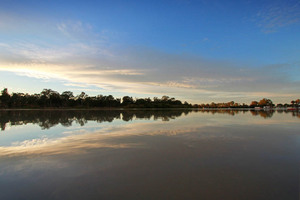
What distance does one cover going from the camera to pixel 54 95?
11338cm

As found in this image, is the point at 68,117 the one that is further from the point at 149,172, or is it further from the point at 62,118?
the point at 149,172

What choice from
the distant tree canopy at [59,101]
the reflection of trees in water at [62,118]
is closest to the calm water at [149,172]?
the reflection of trees in water at [62,118]

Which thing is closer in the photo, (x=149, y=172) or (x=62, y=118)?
(x=149, y=172)

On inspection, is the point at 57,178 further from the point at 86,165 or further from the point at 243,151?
the point at 243,151

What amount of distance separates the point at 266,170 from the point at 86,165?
242 inches

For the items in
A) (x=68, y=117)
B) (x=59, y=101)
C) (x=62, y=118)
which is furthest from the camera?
(x=59, y=101)

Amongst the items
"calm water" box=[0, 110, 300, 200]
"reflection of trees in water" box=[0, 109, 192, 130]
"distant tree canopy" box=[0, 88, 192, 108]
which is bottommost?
"calm water" box=[0, 110, 300, 200]

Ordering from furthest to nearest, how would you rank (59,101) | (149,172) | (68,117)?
(59,101) < (68,117) < (149,172)

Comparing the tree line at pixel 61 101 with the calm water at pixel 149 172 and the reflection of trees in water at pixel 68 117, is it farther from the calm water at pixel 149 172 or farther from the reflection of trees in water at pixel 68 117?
the calm water at pixel 149 172

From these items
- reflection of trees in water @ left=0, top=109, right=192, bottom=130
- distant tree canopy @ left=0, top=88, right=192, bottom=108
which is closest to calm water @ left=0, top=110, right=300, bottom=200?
reflection of trees in water @ left=0, top=109, right=192, bottom=130

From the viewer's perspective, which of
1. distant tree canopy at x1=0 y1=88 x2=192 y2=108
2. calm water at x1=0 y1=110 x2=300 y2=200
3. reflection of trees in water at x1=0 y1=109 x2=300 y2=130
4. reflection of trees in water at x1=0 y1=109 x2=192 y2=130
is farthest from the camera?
distant tree canopy at x1=0 y1=88 x2=192 y2=108

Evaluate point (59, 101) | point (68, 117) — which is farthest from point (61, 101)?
point (68, 117)

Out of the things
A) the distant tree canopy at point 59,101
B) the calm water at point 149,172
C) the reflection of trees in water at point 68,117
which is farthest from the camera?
the distant tree canopy at point 59,101

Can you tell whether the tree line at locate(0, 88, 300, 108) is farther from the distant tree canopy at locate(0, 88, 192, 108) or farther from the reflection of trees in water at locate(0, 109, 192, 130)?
the reflection of trees in water at locate(0, 109, 192, 130)
